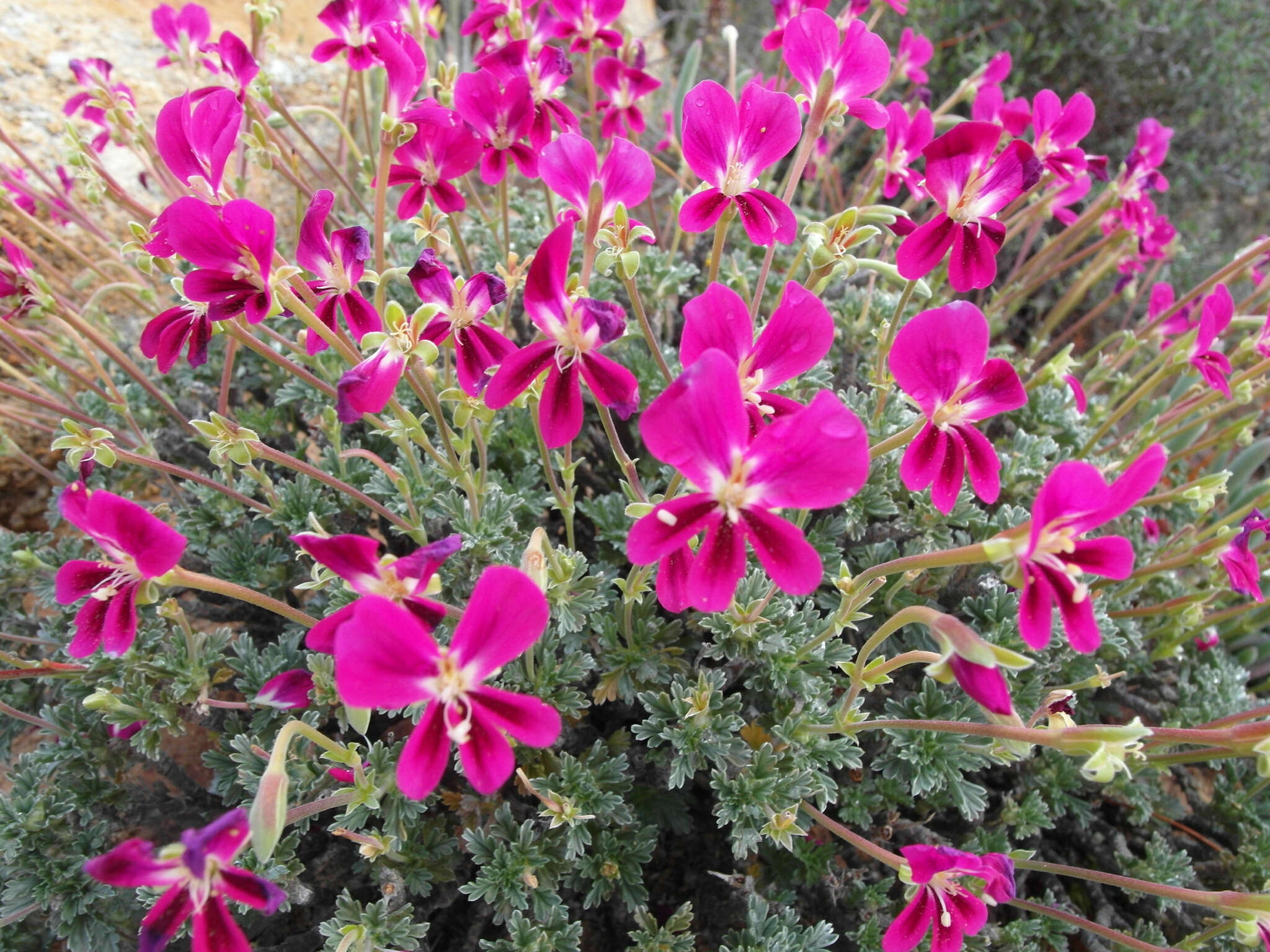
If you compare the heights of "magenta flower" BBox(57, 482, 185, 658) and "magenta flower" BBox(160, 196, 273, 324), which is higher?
"magenta flower" BBox(160, 196, 273, 324)

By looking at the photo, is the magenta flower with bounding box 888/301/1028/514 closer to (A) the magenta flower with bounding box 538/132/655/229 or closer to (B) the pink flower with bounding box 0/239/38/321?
(A) the magenta flower with bounding box 538/132/655/229

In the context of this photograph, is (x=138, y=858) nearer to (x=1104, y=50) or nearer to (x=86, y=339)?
(x=86, y=339)

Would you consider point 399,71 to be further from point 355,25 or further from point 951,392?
point 951,392

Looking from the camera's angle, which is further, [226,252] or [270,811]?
[226,252]

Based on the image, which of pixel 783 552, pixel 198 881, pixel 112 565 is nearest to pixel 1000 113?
pixel 783 552

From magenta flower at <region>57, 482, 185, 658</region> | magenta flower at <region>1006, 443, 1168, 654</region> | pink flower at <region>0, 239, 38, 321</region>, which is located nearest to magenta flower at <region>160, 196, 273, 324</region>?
magenta flower at <region>57, 482, 185, 658</region>

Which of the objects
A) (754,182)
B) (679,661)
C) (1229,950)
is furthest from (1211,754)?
(754,182)

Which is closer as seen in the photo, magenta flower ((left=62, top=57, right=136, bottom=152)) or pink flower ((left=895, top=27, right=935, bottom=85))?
magenta flower ((left=62, top=57, right=136, bottom=152))
